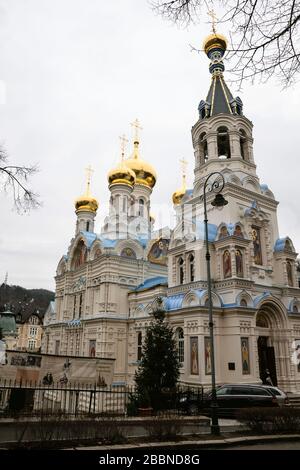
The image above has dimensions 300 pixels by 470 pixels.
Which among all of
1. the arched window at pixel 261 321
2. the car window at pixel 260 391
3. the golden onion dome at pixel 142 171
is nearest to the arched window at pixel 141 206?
the golden onion dome at pixel 142 171

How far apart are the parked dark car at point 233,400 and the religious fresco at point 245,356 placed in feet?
12.8

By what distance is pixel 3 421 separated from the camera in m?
8.06

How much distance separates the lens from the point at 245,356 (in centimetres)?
1778

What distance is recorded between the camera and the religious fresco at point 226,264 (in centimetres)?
1939

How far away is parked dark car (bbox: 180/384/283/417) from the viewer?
42.9ft

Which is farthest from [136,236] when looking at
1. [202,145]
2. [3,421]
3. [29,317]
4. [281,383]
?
[29,317]

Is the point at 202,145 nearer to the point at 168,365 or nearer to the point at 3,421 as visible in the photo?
the point at 168,365

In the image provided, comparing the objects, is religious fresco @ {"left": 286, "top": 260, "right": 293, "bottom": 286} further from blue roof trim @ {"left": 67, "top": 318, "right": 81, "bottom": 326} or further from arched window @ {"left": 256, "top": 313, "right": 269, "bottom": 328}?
blue roof trim @ {"left": 67, "top": 318, "right": 81, "bottom": 326}

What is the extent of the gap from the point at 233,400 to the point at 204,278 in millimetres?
7599


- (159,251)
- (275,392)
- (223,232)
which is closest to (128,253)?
(159,251)

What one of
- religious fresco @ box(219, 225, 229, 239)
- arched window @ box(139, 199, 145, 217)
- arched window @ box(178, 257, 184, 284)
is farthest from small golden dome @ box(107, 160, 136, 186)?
religious fresco @ box(219, 225, 229, 239)

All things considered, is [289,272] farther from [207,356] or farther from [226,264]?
[207,356]

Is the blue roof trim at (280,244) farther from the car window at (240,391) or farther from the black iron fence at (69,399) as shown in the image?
the black iron fence at (69,399)
